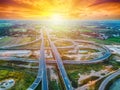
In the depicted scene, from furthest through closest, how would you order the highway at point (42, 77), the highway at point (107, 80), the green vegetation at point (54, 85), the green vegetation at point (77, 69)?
the green vegetation at point (77, 69) → the highway at point (107, 80) → the green vegetation at point (54, 85) → the highway at point (42, 77)

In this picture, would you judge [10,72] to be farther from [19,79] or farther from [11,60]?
[11,60]

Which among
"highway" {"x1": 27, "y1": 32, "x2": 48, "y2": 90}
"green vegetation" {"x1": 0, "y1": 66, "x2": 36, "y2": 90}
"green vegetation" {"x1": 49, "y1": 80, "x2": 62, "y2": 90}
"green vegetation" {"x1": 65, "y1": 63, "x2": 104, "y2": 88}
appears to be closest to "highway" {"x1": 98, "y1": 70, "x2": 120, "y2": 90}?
A: "green vegetation" {"x1": 65, "y1": 63, "x2": 104, "y2": 88}

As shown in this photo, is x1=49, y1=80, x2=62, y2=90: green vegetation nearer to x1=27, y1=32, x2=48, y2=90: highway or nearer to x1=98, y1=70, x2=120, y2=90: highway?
x1=27, y1=32, x2=48, y2=90: highway

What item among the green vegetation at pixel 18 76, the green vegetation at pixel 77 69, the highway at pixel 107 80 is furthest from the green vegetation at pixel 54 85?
the highway at pixel 107 80

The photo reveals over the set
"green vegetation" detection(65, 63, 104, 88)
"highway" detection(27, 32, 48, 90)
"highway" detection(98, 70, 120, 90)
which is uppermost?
"highway" detection(27, 32, 48, 90)

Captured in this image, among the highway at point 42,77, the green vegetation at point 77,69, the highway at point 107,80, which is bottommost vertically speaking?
the highway at point 107,80

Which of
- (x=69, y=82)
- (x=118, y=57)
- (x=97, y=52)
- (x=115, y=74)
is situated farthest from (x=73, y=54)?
(x=69, y=82)

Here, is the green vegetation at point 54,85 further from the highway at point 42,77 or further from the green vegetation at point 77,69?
the green vegetation at point 77,69

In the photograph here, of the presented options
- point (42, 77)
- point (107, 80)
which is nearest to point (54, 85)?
point (42, 77)

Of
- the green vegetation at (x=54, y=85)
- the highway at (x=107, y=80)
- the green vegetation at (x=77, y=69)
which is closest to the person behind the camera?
the green vegetation at (x=54, y=85)

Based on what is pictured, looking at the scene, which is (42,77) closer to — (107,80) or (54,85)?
(54,85)

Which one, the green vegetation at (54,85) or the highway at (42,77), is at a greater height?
the highway at (42,77)
